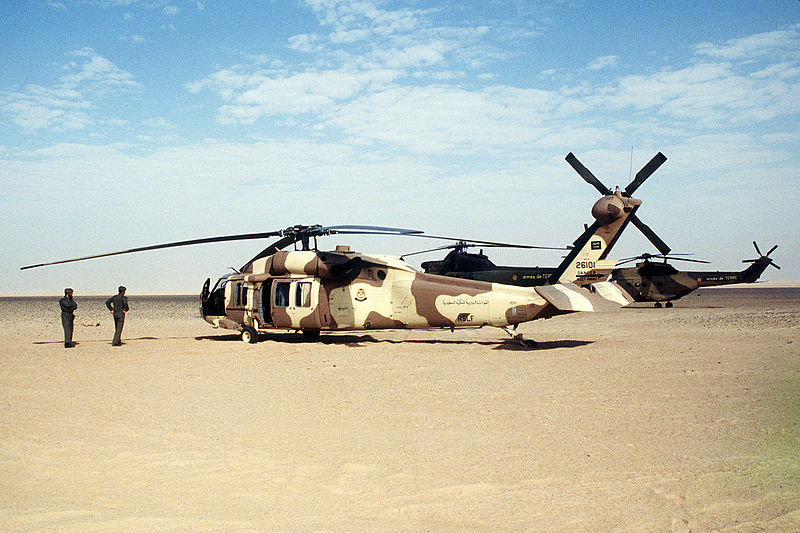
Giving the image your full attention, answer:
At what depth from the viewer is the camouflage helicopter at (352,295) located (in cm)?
1437

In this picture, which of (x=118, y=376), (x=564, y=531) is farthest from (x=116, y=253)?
(x=564, y=531)

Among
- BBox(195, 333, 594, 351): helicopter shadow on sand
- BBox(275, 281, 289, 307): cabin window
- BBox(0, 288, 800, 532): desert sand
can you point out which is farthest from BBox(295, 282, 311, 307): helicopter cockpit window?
BBox(0, 288, 800, 532): desert sand

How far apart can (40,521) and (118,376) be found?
22.9 feet

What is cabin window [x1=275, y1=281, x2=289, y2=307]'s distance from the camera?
16.4m

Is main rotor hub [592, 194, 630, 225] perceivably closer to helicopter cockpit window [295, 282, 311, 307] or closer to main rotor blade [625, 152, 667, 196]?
main rotor blade [625, 152, 667, 196]

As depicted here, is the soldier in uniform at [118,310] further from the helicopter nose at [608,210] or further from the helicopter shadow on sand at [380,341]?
the helicopter nose at [608,210]

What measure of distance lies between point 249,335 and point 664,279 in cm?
2391

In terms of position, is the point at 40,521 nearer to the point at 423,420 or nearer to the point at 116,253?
the point at 423,420

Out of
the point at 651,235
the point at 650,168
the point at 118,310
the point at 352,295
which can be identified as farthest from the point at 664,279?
the point at 118,310

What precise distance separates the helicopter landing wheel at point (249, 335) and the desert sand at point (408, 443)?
3.74 meters

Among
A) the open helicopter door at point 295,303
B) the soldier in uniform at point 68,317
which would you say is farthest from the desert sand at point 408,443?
the open helicopter door at point 295,303

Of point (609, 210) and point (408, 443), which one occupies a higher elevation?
point (609, 210)

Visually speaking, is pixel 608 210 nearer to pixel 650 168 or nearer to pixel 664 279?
pixel 650 168

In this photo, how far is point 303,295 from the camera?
1620 centimetres
